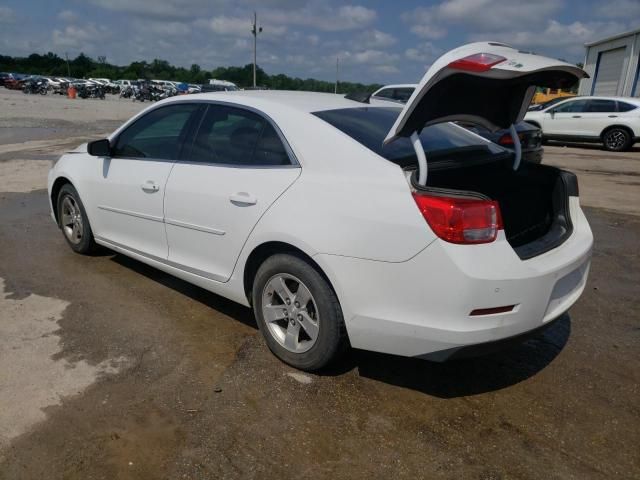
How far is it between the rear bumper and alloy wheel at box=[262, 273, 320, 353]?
282 mm

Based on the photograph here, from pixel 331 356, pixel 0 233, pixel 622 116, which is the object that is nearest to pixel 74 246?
pixel 0 233

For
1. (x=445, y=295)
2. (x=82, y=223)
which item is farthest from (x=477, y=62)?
(x=82, y=223)

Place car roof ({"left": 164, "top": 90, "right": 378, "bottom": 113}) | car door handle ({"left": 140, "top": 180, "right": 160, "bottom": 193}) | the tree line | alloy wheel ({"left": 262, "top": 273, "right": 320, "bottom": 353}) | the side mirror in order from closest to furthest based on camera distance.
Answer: alloy wheel ({"left": 262, "top": 273, "right": 320, "bottom": 353}) < car roof ({"left": 164, "top": 90, "right": 378, "bottom": 113}) < car door handle ({"left": 140, "top": 180, "right": 160, "bottom": 193}) < the side mirror < the tree line

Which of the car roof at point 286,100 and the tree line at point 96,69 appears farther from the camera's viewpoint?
the tree line at point 96,69

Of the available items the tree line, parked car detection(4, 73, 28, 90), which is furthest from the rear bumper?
the tree line

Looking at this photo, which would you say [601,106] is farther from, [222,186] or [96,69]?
[96,69]

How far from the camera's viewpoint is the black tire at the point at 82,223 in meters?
4.79

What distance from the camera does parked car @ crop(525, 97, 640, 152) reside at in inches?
583

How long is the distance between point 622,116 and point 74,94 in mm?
46553

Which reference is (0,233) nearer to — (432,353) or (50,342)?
(50,342)

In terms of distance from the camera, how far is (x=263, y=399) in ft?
9.34

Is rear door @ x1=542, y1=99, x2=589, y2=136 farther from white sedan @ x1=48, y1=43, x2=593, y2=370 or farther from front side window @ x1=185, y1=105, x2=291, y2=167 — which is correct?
front side window @ x1=185, y1=105, x2=291, y2=167

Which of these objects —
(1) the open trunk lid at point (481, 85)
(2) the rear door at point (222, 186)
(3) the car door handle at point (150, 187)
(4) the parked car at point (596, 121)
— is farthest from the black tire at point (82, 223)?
(4) the parked car at point (596, 121)

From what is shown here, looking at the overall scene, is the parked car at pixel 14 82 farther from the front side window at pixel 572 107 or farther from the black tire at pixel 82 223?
the black tire at pixel 82 223
